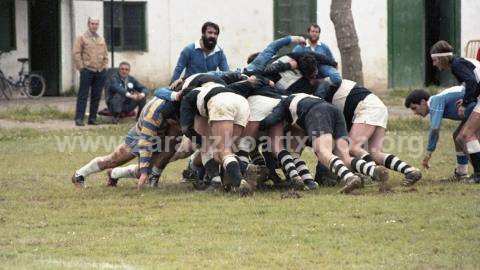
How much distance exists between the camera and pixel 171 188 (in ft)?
51.7

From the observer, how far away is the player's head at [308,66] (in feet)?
49.7

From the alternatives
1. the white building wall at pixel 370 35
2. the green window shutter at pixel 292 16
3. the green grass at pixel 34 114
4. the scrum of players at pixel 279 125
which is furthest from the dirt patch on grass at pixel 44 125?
the white building wall at pixel 370 35

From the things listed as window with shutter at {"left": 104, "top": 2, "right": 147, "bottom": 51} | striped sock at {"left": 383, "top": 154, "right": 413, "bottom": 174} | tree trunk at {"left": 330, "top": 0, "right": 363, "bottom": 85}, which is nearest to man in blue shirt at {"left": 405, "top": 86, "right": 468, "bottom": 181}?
striped sock at {"left": 383, "top": 154, "right": 413, "bottom": 174}

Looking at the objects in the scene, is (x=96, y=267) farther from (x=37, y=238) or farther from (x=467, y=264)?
(x=467, y=264)

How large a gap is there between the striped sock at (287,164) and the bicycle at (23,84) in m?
16.4

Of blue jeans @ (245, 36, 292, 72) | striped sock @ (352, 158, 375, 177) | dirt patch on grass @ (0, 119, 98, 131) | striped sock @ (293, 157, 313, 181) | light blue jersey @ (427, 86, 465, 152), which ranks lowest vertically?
dirt patch on grass @ (0, 119, 98, 131)

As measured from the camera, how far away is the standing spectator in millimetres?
25047

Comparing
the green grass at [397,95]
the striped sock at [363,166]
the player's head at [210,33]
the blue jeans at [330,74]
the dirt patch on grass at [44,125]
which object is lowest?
the dirt patch on grass at [44,125]

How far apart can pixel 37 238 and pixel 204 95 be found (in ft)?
11.3

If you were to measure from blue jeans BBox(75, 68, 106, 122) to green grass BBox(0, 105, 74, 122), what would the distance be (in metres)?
1.16

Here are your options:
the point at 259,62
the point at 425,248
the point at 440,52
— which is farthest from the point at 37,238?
the point at 440,52

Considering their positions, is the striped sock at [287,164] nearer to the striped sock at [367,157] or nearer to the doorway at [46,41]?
the striped sock at [367,157]

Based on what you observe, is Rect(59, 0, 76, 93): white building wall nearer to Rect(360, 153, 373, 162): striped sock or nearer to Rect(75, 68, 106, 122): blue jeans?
Rect(75, 68, 106, 122): blue jeans

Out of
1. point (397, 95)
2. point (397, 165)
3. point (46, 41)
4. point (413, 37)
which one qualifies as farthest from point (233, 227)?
point (413, 37)
